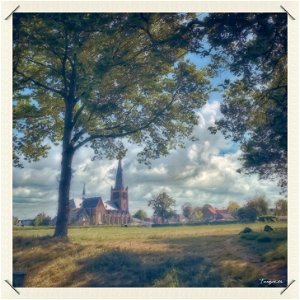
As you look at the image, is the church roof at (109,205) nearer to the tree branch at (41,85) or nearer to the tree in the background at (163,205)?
the tree in the background at (163,205)

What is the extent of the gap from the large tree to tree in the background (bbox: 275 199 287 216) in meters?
2.27

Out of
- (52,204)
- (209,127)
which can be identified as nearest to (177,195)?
(209,127)

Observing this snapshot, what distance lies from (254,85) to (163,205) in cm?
312

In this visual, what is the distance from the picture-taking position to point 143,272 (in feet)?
21.3

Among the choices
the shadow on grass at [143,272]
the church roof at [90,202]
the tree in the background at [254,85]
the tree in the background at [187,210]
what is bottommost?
the shadow on grass at [143,272]

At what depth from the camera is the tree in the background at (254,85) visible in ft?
22.4

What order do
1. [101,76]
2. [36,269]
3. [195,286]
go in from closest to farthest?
[195,286] → [36,269] → [101,76]

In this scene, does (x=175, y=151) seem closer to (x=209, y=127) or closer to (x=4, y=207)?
(x=209, y=127)

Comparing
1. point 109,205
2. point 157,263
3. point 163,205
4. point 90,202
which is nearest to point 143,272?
point 157,263

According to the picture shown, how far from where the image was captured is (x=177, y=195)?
6.85 m

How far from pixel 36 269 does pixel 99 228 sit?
1.46 meters

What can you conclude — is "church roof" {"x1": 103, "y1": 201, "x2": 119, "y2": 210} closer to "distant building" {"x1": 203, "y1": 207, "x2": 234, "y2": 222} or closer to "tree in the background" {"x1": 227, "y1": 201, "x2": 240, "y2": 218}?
"distant building" {"x1": 203, "y1": 207, "x2": 234, "y2": 222}

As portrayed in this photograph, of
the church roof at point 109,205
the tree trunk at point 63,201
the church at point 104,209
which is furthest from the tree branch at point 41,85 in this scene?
the church roof at point 109,205

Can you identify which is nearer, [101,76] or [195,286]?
[195,286]
